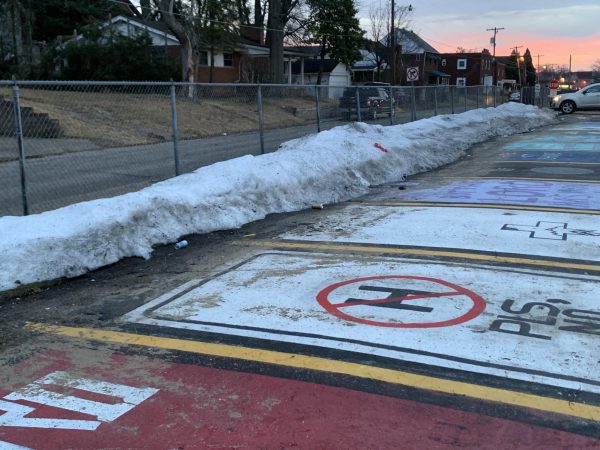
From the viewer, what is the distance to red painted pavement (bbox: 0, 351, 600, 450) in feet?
9.34

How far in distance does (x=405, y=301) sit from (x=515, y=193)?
19.2ft

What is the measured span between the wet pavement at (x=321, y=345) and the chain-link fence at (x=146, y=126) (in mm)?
3385

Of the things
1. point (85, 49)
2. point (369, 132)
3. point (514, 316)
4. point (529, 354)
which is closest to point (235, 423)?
point (529, 354)

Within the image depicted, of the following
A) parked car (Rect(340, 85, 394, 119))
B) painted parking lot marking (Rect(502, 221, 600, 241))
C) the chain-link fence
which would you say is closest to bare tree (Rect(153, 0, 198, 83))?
the chain-link fence

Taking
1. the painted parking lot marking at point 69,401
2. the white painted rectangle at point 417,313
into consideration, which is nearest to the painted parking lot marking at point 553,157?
the white painted rectangle at point 417,313

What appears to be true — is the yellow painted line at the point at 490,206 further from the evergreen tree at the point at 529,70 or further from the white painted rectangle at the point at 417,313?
the evergreen tree at the point at 529,70

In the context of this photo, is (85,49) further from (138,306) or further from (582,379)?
(582,379)

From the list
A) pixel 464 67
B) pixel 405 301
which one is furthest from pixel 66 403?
pixel 464 67

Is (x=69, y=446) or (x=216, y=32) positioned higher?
(x=216, y=32)

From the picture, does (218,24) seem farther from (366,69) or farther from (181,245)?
(366,69)

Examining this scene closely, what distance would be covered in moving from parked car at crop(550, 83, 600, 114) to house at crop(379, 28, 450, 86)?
28.7 m

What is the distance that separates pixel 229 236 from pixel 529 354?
436 cm

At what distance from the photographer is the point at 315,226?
7.71 metres

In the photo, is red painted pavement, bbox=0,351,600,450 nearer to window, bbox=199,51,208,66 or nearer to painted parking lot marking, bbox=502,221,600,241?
painted parking lot marking, bbox=502,221,600,241
